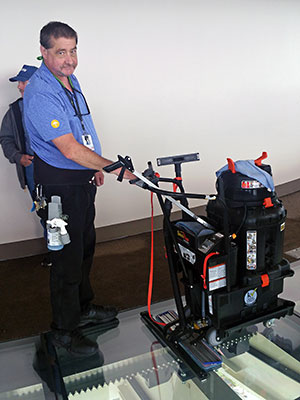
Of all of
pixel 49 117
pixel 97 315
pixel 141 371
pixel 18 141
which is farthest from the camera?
pixel 18 141

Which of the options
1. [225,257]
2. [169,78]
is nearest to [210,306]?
[225,257]

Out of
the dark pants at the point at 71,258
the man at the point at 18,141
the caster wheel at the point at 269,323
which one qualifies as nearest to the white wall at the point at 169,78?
the man at the point at 18,141

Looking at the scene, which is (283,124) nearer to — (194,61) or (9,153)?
(194,61)

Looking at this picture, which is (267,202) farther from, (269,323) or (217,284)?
(269,323)

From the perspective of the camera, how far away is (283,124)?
16.7 ft

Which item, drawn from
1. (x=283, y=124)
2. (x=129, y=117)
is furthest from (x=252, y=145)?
(x=129, y=117)

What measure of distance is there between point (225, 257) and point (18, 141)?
191 cm

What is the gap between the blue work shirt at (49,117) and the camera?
1930 millimetres

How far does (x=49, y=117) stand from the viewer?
1.93 m

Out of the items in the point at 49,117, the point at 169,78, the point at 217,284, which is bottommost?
the point at 217,284

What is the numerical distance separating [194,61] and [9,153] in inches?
81.9

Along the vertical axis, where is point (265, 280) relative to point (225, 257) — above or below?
below

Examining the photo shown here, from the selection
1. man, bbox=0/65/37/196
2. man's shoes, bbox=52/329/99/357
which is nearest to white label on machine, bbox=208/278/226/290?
man's shoes, bbox=52/329/99/357

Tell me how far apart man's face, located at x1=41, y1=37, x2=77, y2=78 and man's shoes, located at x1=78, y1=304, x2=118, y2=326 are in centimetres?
133
